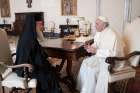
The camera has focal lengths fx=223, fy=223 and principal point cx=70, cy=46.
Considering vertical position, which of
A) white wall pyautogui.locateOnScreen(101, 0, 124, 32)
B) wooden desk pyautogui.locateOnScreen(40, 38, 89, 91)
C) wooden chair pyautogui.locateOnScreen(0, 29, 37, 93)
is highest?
white wall pyautogui.locateOnScreen(101, 0, 124, 32)

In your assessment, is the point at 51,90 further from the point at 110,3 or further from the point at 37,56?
the point at 110,3

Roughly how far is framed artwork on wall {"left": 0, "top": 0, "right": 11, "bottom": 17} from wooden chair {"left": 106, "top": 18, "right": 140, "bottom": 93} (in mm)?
5399

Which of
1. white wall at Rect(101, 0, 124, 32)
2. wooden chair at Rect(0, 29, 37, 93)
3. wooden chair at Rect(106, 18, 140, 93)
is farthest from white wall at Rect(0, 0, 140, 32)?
wooden chair at Rect(0, 29, 37, 93)

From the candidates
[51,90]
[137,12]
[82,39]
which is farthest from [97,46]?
[137,12]

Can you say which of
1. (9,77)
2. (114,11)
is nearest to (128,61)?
(9,77)

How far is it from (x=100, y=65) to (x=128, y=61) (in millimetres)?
439

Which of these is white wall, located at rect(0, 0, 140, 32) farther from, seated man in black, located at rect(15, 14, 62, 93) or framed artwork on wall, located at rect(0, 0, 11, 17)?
seated man in black, located at rect(15, 14, 62, 93)

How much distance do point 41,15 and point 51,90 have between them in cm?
478

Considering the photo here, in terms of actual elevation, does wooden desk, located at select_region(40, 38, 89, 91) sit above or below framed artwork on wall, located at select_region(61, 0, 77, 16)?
below

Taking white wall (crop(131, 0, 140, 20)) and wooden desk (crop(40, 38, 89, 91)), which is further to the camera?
white wall (crop(131, 0, 140, 20))

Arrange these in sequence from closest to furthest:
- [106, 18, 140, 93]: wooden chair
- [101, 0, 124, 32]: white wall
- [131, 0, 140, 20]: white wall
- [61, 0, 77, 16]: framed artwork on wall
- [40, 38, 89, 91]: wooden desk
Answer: [106, 18, 140, 93]: wooden chair < [40, 38, 89, 91]: wooden desk < [131, 0, 140, 20]: white wall < [101, 0, 124, 32]: white wall < [61, 0, 77, 16]: framed artwork on wall

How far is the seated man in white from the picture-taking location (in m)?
2.88

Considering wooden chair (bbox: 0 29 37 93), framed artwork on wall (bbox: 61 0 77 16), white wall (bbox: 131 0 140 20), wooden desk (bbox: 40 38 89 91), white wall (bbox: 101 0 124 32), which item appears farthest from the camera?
framed artwork on wall (bbox: 61 0 77 16)

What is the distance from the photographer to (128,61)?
3104mm
